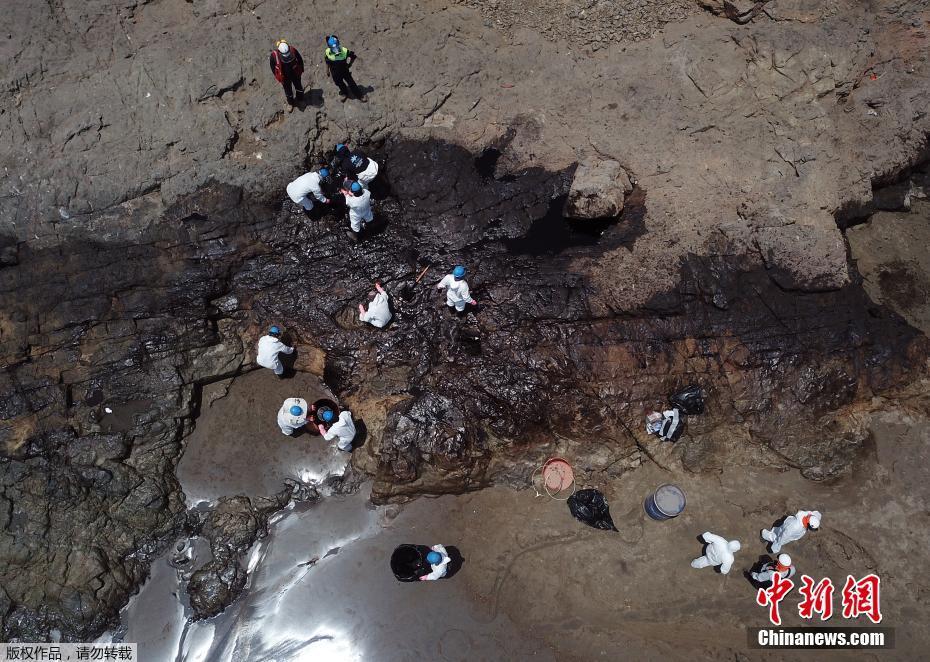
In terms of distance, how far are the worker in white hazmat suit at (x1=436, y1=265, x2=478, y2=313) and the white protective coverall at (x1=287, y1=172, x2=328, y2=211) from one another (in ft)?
7.22

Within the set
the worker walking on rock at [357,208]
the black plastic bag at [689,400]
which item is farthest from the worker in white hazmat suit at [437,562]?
the worker walking on rock at [357,208]

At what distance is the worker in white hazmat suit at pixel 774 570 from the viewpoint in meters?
5.77

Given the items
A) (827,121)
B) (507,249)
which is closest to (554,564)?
(507,249)

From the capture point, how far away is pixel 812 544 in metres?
6.56

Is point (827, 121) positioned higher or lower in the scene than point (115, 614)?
higher

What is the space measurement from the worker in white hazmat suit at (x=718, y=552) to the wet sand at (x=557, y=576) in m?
0.23

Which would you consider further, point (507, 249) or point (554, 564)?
point (507, 249)

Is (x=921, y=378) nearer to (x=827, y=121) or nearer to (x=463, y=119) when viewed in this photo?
(x=827, y=121)

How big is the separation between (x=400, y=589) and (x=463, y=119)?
275 inches

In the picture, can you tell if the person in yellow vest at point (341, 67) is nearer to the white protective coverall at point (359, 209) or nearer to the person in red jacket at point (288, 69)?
the person in red jacket at point (288, 69)

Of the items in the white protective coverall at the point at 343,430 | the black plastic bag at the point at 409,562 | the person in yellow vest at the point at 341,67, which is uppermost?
the person in yellow vest at the point at 341,67

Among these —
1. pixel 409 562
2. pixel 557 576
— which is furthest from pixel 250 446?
pixel 557 576

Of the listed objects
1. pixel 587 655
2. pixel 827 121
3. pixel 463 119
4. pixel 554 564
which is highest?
pixel 463 119
